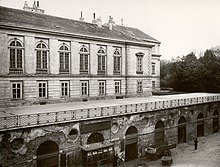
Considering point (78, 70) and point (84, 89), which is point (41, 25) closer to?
point (78, 70)

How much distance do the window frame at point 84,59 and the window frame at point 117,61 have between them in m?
4.72

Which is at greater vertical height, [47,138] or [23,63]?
[23,63]

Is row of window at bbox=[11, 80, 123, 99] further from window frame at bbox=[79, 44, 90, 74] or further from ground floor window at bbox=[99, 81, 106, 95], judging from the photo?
window frame at bbox=[79, 44, 90, 74]

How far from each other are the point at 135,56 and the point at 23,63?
17371 mm

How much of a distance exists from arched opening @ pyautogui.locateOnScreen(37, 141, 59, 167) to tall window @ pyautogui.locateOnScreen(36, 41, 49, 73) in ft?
36.8

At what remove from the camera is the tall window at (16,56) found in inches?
993

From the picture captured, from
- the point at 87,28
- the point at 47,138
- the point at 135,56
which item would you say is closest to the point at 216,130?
the point at 135,56

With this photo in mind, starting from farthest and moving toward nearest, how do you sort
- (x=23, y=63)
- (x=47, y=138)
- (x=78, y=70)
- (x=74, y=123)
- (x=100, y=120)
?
1. (x=78, y=70)
2. (x=23, y=63)
3. (x=100, y=120)
4. (x=74, y=123)
5. (x=47, y=138)

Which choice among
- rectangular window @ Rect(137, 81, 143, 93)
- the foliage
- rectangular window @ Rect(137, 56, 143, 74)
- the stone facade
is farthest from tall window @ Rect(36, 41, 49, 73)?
the foliage

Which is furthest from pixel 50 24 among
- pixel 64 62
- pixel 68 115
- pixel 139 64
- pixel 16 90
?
pixel 139 64

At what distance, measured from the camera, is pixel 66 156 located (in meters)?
19.2

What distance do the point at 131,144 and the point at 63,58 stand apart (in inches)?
529

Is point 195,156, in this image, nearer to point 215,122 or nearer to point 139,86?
point 215,122

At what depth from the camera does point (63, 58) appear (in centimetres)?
2942
